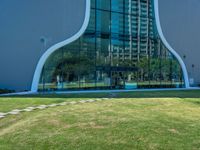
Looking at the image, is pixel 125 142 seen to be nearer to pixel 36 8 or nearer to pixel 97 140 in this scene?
pixel 97 140

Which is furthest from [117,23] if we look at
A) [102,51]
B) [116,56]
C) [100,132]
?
[100,132]

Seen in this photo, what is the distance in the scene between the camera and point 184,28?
34938 millimetres

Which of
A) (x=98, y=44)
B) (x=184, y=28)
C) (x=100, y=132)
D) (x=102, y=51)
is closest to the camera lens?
(x=100, y=132)

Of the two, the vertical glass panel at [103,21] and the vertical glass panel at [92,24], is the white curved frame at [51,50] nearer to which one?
the vertical glass panel at [92,24]

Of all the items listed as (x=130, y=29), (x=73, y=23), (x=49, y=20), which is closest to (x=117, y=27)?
(x=130, y=29)

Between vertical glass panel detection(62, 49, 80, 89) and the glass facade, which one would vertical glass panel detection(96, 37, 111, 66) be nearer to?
the glass facade

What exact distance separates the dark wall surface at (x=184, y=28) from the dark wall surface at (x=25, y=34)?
44.3ft

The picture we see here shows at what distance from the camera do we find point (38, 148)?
6.71 m

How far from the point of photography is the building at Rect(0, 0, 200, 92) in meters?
22.9

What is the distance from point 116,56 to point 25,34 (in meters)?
9.68

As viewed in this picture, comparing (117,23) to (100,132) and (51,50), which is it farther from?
(100,132)

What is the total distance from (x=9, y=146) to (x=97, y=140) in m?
2.15

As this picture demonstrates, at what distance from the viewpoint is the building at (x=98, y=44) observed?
22.9m

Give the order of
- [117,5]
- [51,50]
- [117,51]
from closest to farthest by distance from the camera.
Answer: [51,50] < [117,51] < [117,5]
